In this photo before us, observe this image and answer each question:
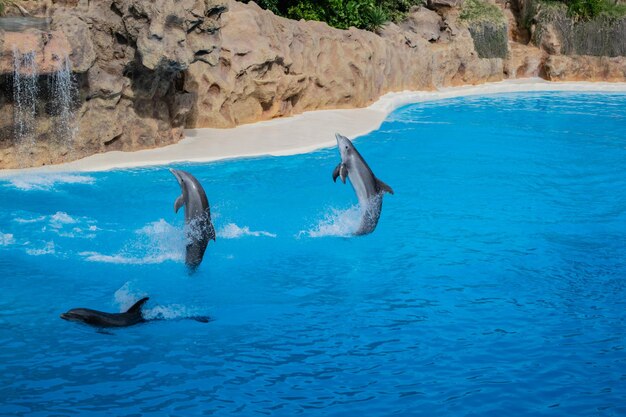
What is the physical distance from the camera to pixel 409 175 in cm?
1252

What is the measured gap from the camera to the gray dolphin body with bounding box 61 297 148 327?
6371 mm

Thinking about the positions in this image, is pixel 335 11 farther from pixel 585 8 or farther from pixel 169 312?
pixel 169 312

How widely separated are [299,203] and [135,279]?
131 inches

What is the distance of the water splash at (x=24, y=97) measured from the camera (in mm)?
10727

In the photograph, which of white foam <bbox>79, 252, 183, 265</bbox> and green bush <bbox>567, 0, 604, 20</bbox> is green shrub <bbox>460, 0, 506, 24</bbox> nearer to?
green bush <bbox>567, 0, 604, 20</bbox>

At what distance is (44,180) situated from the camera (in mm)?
10875

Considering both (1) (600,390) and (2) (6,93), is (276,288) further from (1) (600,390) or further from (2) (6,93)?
(2) (6,93)

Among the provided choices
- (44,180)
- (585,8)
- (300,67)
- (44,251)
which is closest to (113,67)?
(44,180)

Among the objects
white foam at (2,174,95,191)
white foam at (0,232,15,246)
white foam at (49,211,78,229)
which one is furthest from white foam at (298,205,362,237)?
white foam at (2,174,95,191)

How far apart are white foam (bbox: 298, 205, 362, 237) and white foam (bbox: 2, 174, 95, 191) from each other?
10.7ft

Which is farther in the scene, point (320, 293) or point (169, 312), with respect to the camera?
point (320, 293)

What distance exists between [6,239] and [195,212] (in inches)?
101

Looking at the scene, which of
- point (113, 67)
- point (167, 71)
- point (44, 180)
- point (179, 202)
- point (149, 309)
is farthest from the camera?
point (167, 71)

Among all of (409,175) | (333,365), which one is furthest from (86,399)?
(409,175)
